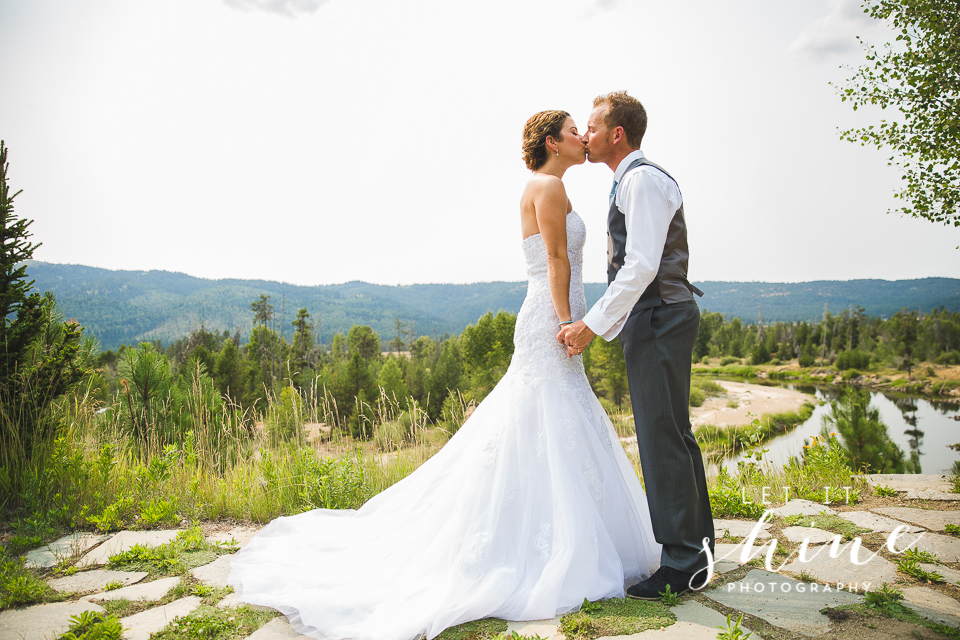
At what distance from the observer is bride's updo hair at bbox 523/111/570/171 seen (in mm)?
3088

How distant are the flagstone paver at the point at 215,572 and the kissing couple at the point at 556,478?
11cm

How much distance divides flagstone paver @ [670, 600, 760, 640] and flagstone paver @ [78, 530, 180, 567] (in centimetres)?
330

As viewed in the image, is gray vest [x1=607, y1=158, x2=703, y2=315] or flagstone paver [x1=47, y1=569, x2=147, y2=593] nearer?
gray vest [x1=607, y1=158, x2=703, y2=315]

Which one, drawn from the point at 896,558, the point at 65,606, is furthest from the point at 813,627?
the point at 65,606

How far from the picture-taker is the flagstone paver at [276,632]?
2197 millimetres

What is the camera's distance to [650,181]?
2572 mm

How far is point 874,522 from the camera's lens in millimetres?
3496

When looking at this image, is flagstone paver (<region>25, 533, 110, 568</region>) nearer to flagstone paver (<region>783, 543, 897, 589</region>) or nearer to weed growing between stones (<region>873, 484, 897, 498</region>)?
flagstone paver (<region>783, 543, 897, 589</region>)

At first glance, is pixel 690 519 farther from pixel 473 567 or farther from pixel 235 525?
pixel 235 525

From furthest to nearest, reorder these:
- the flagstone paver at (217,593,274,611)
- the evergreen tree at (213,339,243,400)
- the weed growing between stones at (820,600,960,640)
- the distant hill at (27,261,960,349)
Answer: the distant hill at (27,261,960,349)
the evergreen tree at (213,339,243,400)
the flagstone paver at (217,593,274,611)
the weed growing between stones at (820,600,960,640)

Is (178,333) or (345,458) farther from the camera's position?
(178,333)

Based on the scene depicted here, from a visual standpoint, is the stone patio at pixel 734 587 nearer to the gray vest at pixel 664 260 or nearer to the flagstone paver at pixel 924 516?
the flagstone paver at pixel 924 516

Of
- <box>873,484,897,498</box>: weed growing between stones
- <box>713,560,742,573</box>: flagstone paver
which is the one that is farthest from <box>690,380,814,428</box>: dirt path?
<box>713,560,742,573</box>: flagstone paver

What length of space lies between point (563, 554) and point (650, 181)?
6.54 ft
